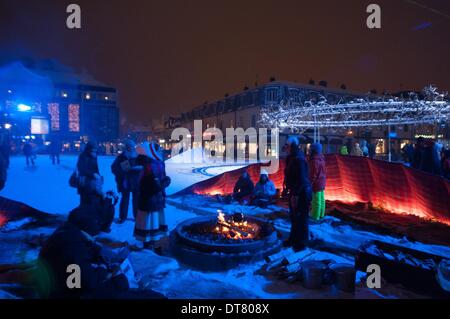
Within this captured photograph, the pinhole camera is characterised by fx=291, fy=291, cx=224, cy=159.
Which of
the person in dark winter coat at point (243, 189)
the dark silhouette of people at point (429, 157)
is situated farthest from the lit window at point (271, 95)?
→ the person in dark winter coat at point (243, 189)

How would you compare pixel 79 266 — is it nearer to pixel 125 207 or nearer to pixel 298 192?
pixel 298 192


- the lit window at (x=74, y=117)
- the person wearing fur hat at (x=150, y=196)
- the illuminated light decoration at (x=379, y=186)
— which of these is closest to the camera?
the person wearing fur hat at (x=150, y=196)

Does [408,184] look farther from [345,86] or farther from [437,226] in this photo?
[345,86]

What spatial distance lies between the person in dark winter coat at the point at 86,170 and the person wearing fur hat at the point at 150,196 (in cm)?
148

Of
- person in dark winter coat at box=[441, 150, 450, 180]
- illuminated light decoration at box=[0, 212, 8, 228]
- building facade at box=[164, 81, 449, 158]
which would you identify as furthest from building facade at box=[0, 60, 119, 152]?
person in dark winter coat at box=[441, 150, 450, 180]

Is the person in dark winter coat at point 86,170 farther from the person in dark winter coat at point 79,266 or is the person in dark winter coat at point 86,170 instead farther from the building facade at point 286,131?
the building facade at point 286,131

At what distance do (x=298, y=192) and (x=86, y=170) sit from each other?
435 cm

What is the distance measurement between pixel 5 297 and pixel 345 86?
49640mm

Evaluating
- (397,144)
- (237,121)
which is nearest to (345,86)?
(397,144)

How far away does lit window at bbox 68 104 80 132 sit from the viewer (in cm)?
5359

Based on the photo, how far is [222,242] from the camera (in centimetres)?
514

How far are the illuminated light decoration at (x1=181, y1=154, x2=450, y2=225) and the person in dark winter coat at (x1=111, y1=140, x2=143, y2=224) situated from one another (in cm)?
392

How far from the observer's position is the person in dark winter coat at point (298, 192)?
5359 mm

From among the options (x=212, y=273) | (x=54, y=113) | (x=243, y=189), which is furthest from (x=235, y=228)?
(x=54, y=113)
